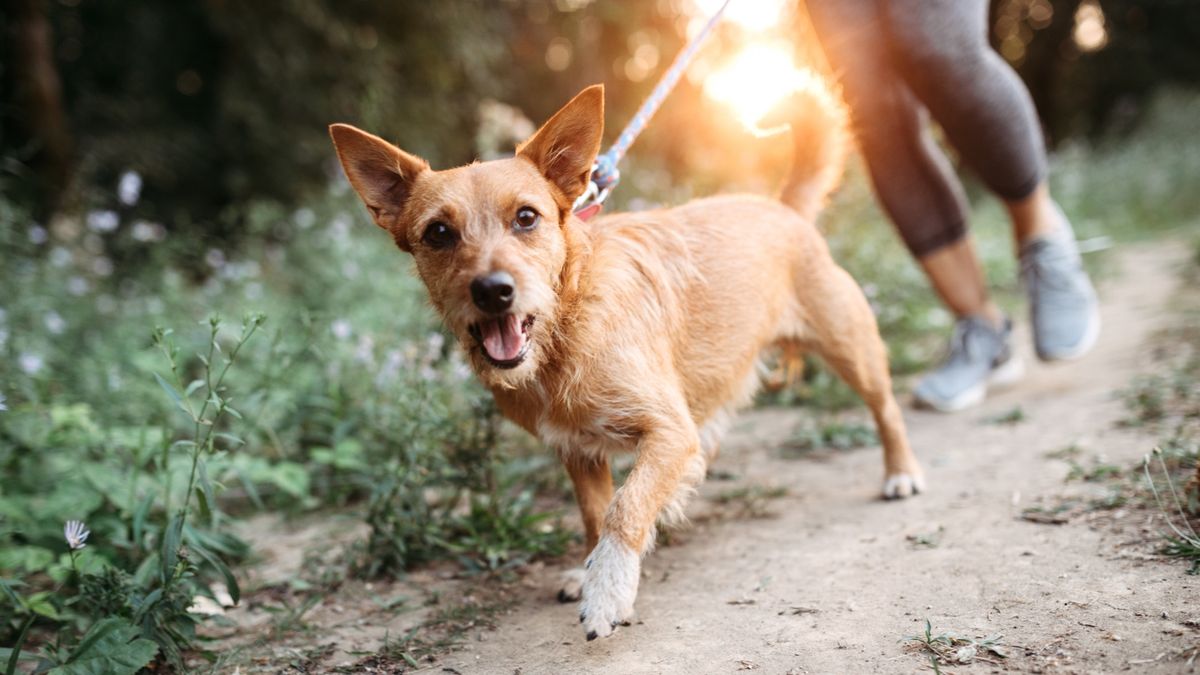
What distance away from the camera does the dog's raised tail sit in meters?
3.44

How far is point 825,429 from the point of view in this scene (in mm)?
3795

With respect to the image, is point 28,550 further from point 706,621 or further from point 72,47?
point 72,47

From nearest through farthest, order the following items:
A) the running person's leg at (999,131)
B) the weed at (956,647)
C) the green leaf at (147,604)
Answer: the weed at (956,647) → the green leaf at (147,604) → the running person's leg at (999,131)

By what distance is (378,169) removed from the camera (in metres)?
2.46

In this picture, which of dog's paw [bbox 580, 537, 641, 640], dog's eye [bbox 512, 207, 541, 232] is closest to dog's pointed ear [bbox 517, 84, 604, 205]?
dog's eye [bbox 512, 207, 541, 232]

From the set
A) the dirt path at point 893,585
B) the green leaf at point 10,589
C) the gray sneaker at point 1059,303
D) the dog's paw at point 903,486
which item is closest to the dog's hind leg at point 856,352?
the dog's paw at point 903,486

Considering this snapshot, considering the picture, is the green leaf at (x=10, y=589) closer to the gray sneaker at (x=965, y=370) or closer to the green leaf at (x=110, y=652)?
the green leaf at (x=110, y=652)

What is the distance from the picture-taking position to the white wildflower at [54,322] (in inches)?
172

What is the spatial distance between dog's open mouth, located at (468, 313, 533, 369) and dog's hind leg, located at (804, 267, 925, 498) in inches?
53.8

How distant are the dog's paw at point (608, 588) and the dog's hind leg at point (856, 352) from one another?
4.55ft

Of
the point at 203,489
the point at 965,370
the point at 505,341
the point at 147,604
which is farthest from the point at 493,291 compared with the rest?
the point at 965,370

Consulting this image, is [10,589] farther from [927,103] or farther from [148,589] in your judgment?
[927,103]

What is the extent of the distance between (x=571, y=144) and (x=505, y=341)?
2.19 ft

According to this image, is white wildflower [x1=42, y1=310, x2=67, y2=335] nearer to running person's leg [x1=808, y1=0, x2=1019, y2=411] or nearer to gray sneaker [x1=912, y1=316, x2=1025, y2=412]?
running person's leg [x1=808, y1=0, x2=1019, y2=411]
